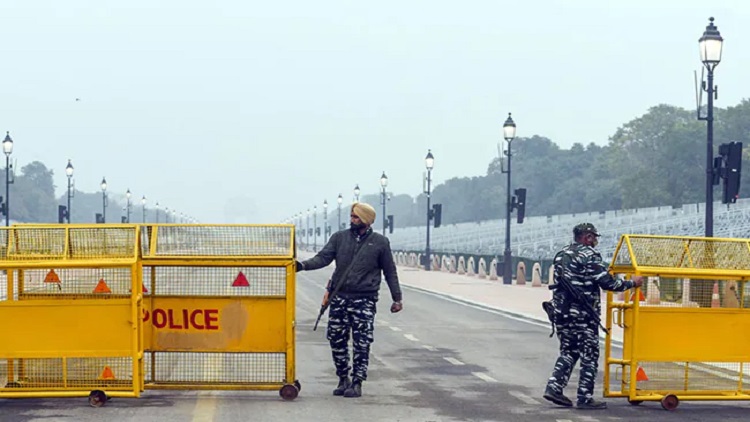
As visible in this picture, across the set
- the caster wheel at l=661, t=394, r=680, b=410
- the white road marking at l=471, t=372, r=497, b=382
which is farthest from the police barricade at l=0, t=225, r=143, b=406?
the caster wheel at l=661, t=394, r=680, b=410

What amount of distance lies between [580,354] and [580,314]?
0.41 m

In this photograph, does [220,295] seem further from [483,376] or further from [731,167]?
[731,167]

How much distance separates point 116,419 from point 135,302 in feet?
3.64

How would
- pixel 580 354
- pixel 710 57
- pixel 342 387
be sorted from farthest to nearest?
pixel 710 57
pixel 342 387
pixel 580 354

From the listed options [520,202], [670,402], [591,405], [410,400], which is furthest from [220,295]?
[520,202]

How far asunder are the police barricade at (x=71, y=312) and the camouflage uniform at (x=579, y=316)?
390cm

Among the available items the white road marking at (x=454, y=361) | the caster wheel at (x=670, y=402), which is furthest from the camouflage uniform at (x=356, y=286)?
the white road marking at (x=454, y=361)

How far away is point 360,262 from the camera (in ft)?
42.7

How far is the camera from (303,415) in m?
11.8

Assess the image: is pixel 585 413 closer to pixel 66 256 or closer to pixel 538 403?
pixel 538 403

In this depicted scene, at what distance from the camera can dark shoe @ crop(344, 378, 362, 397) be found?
521 inches

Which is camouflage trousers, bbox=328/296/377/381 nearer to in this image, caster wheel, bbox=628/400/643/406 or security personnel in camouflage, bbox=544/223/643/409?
security personnel in camouflage, bbox=544/223/643/409

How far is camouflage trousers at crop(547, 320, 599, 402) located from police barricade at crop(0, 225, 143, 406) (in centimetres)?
390

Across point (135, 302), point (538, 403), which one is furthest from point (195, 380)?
point (538, 403)
